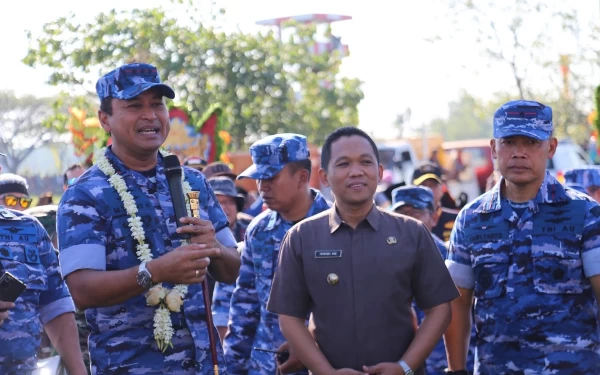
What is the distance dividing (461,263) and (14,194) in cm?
428

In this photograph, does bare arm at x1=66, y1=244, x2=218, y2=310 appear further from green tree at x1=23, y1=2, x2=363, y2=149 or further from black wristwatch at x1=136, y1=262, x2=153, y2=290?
green tree at x1=23, y1=2, x2=363, y2=149

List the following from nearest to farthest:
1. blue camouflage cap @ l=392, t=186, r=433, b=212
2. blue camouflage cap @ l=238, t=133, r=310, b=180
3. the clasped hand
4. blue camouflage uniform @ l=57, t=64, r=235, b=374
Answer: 1. the clasped hand
2. blue camouflage uniform @ l=57, t=64, r=235, b=374
3. blue camouflage cap @ l=238, t=133, r=310, b=180
4. blue camouflage cap @ l=392, t=186, r=433, b=212

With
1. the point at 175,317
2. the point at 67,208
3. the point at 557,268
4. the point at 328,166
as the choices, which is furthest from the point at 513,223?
the point at 67,208

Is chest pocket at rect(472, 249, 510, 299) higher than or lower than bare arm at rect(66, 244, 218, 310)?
lower

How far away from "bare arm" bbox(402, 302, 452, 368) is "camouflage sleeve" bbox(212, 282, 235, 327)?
2672 millimetres

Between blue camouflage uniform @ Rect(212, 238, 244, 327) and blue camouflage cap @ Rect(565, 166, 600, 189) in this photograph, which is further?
blue camouflage cap @ Rect(565, 166, 600, 189)

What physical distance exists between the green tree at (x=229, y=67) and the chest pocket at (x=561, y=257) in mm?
18917

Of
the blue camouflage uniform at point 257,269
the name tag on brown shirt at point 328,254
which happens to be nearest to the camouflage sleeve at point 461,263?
the name tag on brown shirt at point 328,254

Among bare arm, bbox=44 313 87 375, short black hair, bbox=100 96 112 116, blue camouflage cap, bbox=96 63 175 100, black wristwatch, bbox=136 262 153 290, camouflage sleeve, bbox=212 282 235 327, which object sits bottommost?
camouflage sleeve, bbox=212 282 235 327

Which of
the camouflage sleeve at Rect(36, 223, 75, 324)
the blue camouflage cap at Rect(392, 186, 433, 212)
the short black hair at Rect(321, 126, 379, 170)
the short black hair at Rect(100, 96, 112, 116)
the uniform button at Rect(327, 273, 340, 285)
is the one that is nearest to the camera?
the short black hair at Rect(100, 96, 112, 116)

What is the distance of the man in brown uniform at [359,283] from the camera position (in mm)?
5195

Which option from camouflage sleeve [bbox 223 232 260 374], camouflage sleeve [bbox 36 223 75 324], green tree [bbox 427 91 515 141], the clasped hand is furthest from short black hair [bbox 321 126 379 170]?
green tree [bbox 427 91 515 141]

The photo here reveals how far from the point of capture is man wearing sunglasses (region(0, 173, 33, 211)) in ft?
29.0

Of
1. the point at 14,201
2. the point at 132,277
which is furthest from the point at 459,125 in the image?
the point at 132,277
